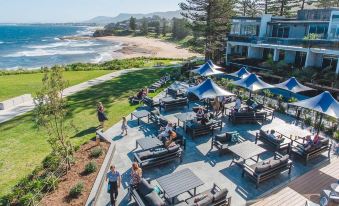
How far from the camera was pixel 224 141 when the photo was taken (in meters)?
12.8

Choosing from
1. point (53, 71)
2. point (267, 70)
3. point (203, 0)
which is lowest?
point (267, 70)

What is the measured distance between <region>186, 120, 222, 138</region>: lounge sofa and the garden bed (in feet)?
13.9

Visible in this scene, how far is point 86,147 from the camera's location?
13016 millimetres

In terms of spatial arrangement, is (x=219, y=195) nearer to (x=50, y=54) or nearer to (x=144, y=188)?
(x=144, y=188)

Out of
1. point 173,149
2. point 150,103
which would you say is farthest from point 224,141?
point 150,103

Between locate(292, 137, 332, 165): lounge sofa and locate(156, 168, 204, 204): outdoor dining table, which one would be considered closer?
locate(156, 168, 204, 204): outdoor dining table

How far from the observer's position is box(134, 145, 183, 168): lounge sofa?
10633 millimetres

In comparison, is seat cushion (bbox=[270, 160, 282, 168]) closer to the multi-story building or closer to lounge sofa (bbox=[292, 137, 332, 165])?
lounge sofa (bbox=[292, 137, 332, 165])

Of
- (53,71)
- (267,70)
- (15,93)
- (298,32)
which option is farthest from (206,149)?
(298,32)

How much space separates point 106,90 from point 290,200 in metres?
19.1

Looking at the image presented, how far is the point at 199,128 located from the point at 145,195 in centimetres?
603

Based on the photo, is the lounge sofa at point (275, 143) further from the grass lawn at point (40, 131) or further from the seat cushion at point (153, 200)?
the grass lawn at point (40, 131)

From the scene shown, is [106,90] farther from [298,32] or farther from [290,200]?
[298,32]

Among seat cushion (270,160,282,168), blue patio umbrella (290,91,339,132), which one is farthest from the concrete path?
blue patio umbrella (290,91,339,132)
